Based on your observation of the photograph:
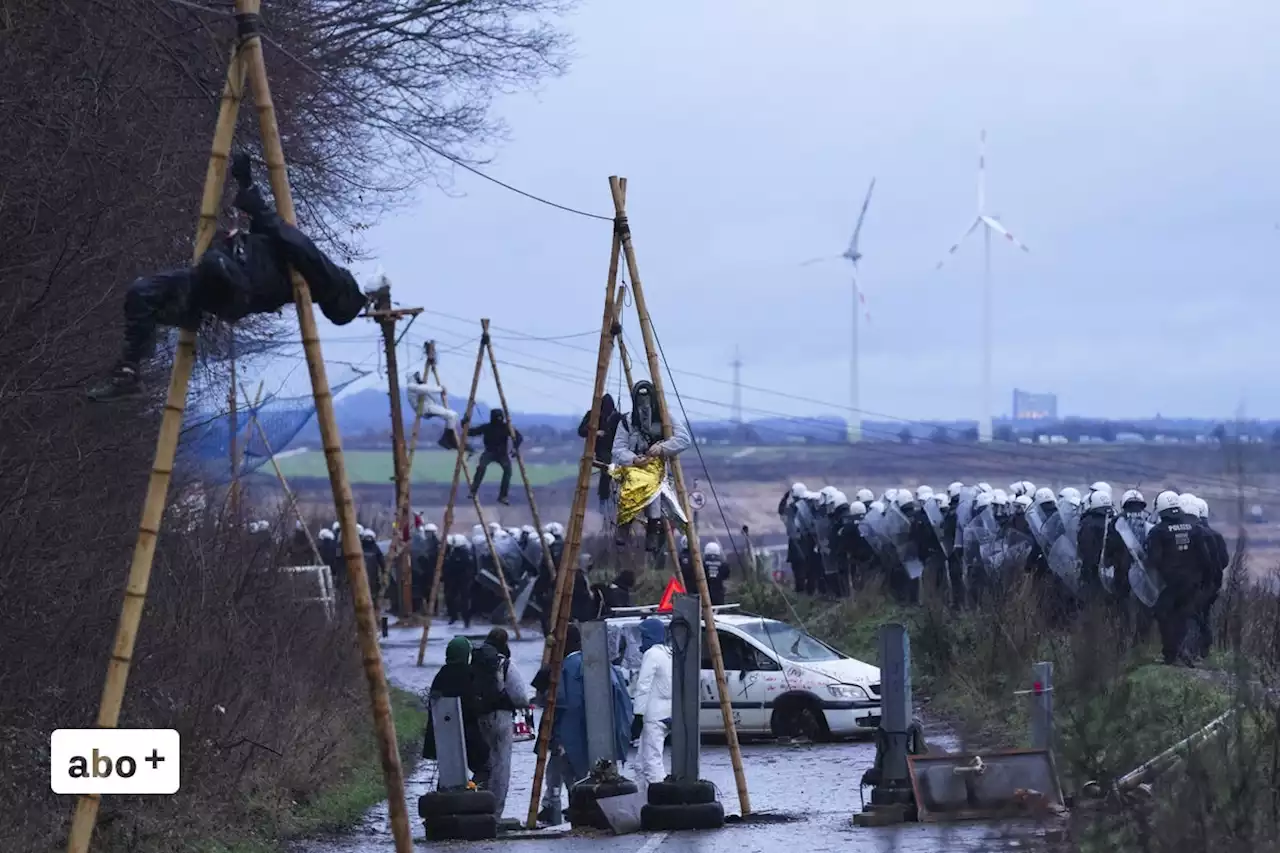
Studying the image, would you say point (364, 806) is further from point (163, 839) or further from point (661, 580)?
point (661, 580)

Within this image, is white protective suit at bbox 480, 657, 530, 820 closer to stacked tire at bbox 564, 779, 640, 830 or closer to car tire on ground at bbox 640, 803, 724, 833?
stacked tire at bbox 564, 779, 640, 830

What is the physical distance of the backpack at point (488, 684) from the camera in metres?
17.2

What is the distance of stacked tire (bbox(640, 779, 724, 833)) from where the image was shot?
1650 cm

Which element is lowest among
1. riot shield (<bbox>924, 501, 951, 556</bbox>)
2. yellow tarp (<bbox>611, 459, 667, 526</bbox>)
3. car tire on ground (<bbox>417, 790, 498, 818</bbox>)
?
car tire on ground (<bbox>417, 790, 498, 818</bbox>)

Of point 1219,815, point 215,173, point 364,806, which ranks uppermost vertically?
point 215,173

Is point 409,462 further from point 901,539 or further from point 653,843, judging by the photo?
point 653,843

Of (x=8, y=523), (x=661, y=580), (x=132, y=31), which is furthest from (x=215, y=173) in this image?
(x=661, y=580)

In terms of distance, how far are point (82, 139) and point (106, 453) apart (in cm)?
214

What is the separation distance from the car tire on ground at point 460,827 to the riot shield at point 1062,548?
11483mm

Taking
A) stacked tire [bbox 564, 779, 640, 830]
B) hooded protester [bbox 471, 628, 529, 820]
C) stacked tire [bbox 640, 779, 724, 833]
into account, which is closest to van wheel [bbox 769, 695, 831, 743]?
stacked tire [bbox 564, 779, 640, 830]

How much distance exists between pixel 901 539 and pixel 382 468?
99869 mm

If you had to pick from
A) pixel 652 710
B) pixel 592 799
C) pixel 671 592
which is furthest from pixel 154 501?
pixel 671 592

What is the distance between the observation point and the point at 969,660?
82.0 ft

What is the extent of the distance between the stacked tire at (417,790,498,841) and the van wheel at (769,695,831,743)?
7991 mm
